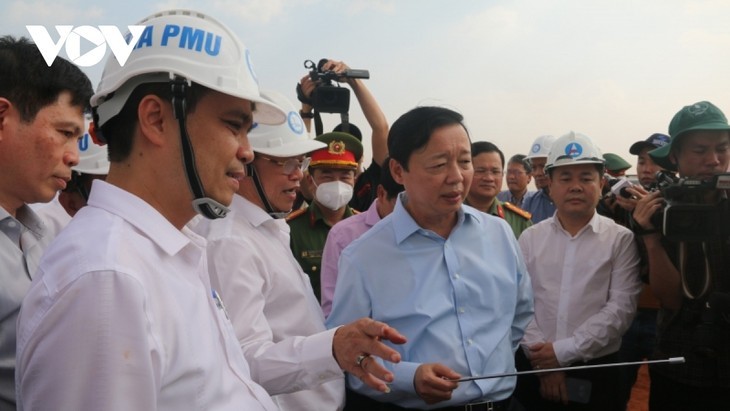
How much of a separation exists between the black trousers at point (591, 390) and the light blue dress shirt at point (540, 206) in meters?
2.79

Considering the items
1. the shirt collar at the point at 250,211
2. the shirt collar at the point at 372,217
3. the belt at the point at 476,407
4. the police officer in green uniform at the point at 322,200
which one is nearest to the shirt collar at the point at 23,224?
the shirt collar at the point at 250,211

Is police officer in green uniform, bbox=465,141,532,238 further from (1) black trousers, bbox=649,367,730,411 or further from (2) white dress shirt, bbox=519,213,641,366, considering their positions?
(1) black trousers, bbox=649,367,730,411

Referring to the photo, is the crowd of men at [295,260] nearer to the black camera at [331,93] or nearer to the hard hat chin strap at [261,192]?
the hard hat chin strap at [261,192]

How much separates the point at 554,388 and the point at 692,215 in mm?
1224

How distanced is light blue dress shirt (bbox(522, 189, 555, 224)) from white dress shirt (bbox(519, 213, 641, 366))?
254 cm

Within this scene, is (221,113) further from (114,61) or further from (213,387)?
(213,387)

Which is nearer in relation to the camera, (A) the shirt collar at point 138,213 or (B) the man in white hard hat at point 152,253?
(B) the man in white hard hat at point 152,253

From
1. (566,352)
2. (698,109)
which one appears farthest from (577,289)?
(698,109)

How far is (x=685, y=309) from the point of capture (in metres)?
3.14

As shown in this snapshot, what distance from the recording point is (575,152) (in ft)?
12.4

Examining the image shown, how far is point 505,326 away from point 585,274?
1045mm

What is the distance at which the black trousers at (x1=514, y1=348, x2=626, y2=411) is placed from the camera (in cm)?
345

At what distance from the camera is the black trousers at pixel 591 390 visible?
3447mm

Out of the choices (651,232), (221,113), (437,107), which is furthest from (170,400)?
(651,232)
